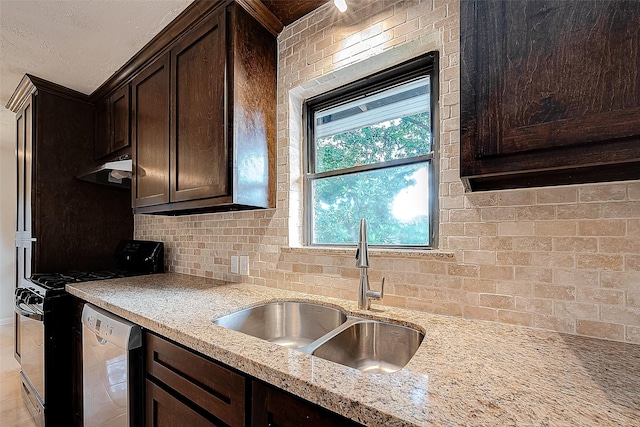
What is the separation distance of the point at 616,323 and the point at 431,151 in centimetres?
89

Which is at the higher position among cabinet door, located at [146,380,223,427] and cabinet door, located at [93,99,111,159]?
cabinet door, located at [93,99,111,159]

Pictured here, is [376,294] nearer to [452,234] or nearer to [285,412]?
[452,234]

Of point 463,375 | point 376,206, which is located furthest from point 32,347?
point 463,375

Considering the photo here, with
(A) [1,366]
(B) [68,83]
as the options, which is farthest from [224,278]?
(A) [1,366]

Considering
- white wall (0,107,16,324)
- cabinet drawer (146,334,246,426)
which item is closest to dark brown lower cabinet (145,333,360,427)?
cabinet drawer (146,334,246,426)

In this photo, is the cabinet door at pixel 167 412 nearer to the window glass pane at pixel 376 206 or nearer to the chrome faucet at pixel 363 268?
the chrome faucet at pixel 363 268

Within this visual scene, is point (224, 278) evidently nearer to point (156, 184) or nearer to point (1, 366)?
point (156, 184)

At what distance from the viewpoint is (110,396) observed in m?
1.37

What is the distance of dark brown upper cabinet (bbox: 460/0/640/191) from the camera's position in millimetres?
628

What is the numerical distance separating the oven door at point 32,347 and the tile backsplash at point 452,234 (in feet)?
4.56

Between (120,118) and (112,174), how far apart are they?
1.48 feet

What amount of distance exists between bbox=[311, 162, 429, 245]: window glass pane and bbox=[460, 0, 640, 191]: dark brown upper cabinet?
612mm

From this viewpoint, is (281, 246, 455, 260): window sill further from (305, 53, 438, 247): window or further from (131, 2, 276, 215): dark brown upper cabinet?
(131, 2, 276, 215): dark brown upper cabinet

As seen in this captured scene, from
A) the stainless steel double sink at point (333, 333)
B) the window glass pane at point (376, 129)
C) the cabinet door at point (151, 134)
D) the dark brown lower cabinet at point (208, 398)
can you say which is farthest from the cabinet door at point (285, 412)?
the cabinet door at point (151, 134)
